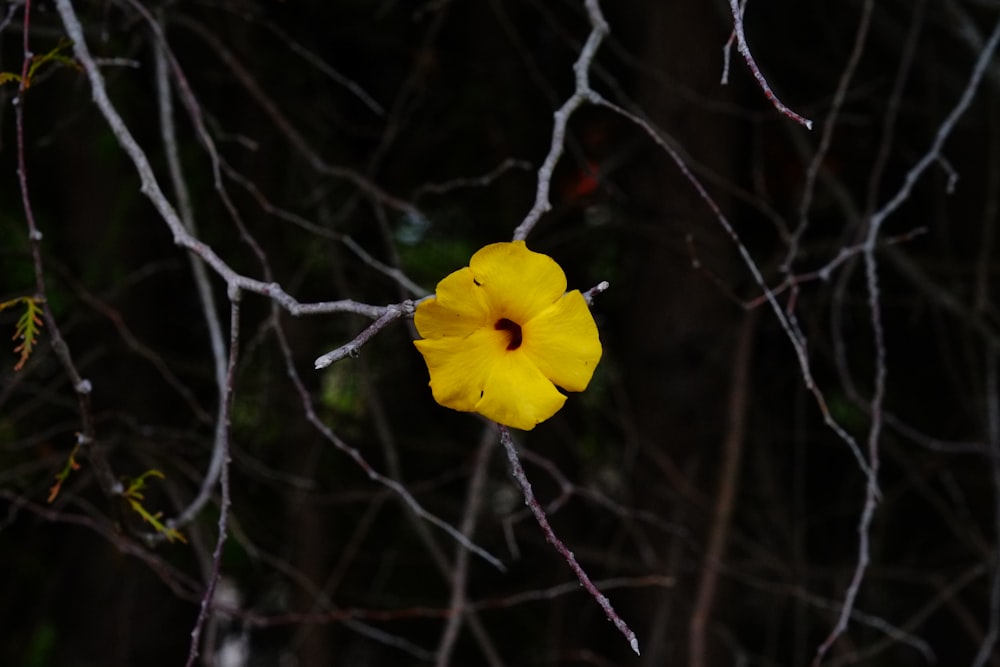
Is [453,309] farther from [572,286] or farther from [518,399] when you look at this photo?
[572,286]

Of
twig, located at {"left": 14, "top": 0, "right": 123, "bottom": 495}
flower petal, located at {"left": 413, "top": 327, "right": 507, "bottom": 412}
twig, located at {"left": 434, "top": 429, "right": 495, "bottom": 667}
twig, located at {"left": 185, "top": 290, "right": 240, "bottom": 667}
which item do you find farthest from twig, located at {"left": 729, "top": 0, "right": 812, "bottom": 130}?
twig, located at {"left": 434, "top": 429, "right": 495, "bottom": 667}

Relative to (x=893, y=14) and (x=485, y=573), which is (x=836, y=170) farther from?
(x=485, y=573)

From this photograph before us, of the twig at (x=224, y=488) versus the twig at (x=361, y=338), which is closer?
the twig at (x=361, y=338)

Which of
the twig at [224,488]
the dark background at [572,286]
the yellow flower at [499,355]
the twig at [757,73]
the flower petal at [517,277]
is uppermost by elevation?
the dark background at [572,286]

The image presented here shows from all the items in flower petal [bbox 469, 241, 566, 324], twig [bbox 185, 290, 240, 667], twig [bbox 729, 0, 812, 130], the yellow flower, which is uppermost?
twig [bbox 729, 0, 812, 130]

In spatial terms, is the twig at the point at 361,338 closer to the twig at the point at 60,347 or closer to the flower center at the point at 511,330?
the flower center at the point at 511,330

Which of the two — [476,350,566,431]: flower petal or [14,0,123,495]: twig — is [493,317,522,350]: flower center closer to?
[476,350,566,431]: flower petal

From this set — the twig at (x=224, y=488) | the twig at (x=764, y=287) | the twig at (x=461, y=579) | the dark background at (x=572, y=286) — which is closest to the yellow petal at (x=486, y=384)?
the twig at (x=224, y=488)

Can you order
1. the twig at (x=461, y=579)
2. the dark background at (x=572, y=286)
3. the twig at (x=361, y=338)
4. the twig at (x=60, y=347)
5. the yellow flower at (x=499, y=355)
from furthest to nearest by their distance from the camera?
the dark background at (x=572, y=286), the twig at (x=461, y=579), the twig at (x=60, y=347), the yellow flower at (x=499, y=355), the twig at (x=361, y=338)

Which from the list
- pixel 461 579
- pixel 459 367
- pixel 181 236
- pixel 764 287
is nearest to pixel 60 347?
pixel 181 236
